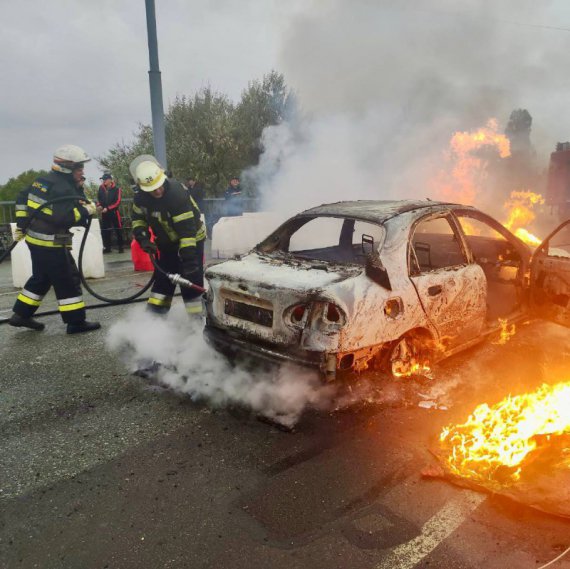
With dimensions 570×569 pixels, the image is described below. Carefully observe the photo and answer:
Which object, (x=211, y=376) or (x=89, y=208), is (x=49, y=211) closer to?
(x=89, y=208)

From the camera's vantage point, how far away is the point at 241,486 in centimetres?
293

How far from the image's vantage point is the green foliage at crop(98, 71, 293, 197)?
20.8 metres

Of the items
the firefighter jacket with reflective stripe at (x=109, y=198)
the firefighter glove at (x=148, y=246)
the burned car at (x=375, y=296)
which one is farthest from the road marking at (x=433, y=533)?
the firefighter jacket with reflective stripe at (x=109, y=198)

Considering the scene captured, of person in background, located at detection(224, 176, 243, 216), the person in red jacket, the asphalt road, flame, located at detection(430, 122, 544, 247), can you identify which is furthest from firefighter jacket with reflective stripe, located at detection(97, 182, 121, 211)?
flame, located at detection(430, 122, 544, 247)

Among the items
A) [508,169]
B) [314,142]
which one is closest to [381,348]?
[314,142]

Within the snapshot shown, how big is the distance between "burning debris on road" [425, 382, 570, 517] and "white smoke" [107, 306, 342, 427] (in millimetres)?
1024

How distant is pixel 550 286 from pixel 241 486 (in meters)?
3.48

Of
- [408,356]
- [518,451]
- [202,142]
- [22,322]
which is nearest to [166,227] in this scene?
[22,322]

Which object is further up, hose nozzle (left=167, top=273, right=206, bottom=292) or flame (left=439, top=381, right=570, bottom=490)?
hose nozzle (left=167, top=273, right=206, bottom=292)

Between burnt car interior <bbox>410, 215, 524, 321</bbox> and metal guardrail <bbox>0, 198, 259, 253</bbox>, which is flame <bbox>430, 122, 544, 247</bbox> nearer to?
metal guardrail <bbox>0, 198, 259, 253</bbox>

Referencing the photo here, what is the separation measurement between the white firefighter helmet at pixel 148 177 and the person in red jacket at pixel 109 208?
7712 millimetres

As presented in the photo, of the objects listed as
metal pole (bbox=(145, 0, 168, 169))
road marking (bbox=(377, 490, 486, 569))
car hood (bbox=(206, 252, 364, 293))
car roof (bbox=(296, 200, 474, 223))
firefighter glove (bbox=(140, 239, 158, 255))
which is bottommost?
road marking (bbox=(377, 490, 486, 569))

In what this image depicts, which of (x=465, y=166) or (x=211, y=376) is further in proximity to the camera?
(x=465, y=166)

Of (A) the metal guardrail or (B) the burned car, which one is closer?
(B) the burned car
